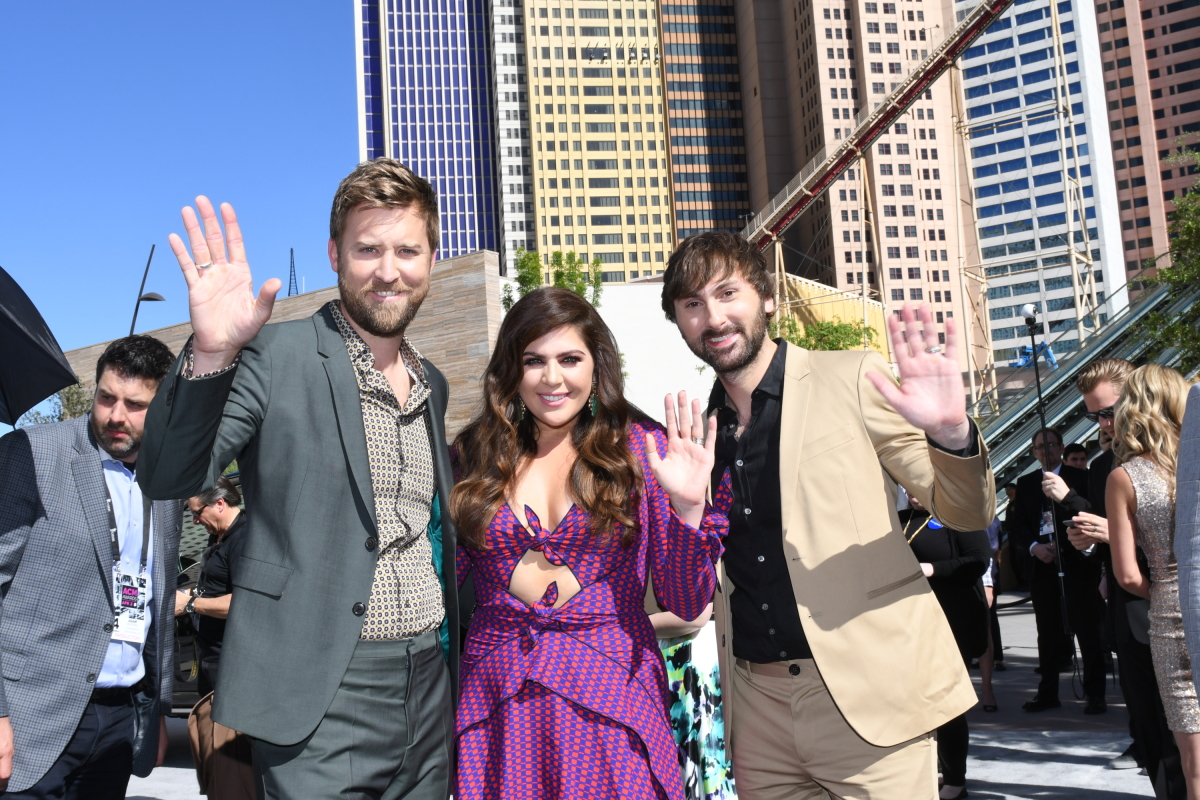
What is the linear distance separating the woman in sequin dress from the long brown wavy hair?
2.16 m

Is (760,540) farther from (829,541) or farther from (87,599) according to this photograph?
(87,599)

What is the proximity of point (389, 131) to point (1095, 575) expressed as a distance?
110343 mm

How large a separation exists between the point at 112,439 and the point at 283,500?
155 cm

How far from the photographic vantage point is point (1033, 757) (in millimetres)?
5805

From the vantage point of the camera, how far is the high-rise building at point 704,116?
334 ft

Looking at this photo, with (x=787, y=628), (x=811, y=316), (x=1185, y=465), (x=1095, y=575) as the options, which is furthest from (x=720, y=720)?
(x=811, y=316)

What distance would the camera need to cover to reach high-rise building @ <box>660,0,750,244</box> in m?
102

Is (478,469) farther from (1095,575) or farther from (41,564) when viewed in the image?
(1095,575)

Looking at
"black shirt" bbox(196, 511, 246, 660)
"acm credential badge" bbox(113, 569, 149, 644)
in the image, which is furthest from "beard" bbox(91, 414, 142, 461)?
"black shirt" bbox(196, 511, 246, 660)

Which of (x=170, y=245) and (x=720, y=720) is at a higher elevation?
(x=170, y=245)

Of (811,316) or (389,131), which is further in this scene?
(389,131)

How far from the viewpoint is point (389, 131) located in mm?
108250

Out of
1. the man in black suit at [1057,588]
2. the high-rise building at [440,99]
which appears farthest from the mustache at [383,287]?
the high-rise building at [440,99]

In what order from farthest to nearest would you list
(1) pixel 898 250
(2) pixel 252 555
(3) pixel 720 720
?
(1) pixel 898 250 < (3) pixel 720 720 < (2) pixel 252 555
